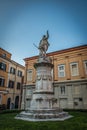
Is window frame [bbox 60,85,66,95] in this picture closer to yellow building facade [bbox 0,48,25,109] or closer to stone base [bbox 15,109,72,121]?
yellow building facade [bbox 0,48,25,109]

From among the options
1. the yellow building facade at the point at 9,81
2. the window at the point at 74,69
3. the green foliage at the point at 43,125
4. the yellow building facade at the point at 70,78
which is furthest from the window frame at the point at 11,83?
the green foliage at the point at 43,125

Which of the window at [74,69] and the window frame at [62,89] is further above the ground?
the window at [74,69]

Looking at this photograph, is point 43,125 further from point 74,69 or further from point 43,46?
point 74,69

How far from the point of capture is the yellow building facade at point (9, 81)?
27.7 metres

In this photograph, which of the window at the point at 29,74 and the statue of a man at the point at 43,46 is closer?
the statue of a man at the point at 43,46

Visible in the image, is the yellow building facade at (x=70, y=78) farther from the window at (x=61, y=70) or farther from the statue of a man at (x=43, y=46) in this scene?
the statue of a man at (x=43, y=46)

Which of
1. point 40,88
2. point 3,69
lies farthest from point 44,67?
point 3,69

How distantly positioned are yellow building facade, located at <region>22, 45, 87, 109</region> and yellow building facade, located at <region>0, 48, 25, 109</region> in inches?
189

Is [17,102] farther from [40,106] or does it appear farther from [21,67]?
[40,106]

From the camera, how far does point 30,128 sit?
6.21 meters

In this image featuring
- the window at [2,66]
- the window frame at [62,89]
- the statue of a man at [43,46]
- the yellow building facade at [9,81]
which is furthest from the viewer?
the window at [2,66]

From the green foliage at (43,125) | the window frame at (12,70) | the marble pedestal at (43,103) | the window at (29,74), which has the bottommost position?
the green foliage at (43,125)

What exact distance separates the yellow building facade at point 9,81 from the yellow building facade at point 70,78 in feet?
15.8

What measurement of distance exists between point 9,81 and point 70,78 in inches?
628
